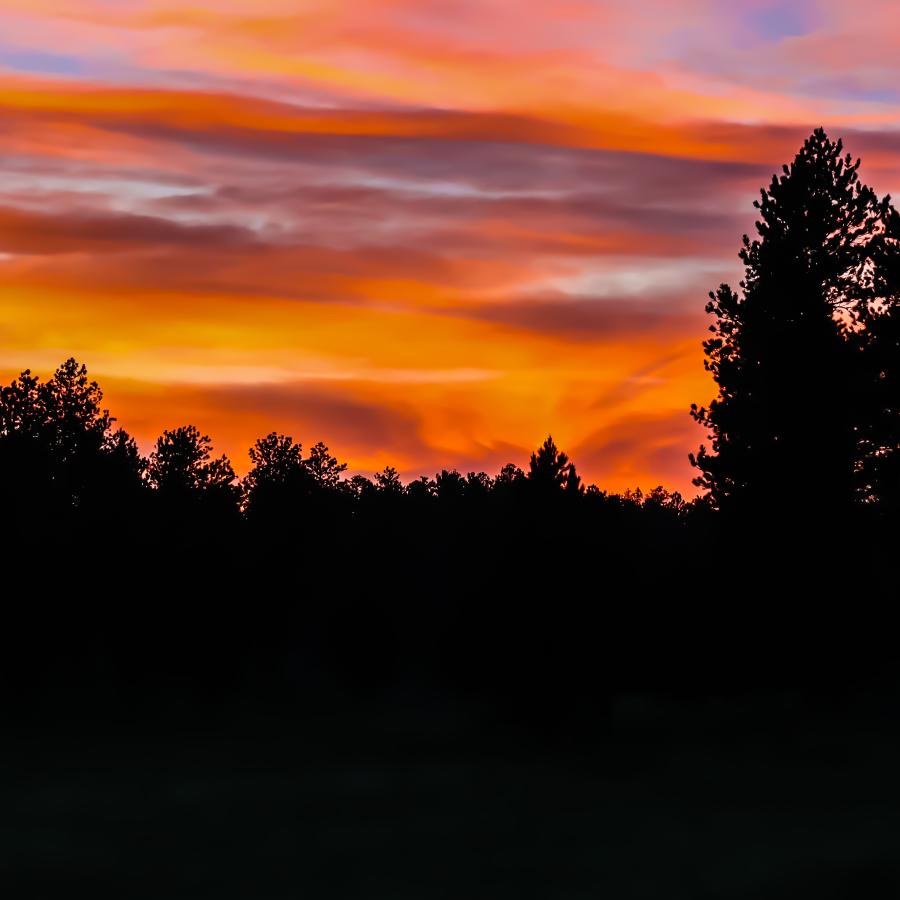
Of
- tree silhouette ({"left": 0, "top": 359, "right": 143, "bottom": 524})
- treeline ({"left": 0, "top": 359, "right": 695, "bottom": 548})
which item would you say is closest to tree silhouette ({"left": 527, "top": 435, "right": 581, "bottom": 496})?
treeline ({"left": 0, "top": 359, "right": 695, "bottom": 548})

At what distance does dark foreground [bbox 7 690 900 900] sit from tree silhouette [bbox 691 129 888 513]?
7168mm

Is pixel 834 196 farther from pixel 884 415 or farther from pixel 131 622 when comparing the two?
pixel 131 622

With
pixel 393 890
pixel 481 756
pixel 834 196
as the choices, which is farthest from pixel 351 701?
pixel 393 890

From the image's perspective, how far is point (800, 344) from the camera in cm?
4331

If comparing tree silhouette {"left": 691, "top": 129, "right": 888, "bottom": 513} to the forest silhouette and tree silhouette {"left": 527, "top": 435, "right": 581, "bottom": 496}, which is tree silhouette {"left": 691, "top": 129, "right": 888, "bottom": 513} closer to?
the forest silhouette

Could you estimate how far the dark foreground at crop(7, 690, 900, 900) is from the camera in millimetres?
19125

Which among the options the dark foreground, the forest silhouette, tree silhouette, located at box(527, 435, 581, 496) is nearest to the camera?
the dark foreground

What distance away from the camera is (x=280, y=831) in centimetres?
2303

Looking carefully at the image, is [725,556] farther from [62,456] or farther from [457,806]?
[62,456]

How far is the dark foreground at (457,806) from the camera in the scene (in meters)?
19.1

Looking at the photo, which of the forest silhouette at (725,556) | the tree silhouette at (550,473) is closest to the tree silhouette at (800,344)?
the forest silhouette at (725,556)

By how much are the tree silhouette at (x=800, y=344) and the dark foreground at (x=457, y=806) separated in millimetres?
7168

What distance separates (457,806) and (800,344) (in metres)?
22.8

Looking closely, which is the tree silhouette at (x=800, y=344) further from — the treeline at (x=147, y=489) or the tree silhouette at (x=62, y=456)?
the tree silhouette at (x=62, y=456)
